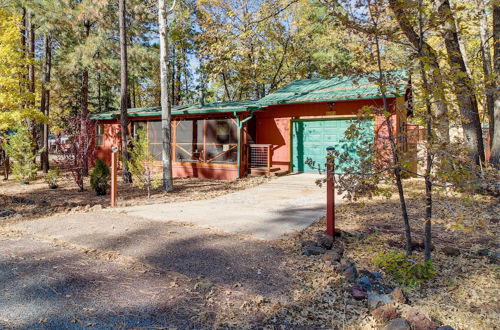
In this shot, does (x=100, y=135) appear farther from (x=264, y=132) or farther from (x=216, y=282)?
(x=216, y=282)

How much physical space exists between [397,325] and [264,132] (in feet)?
34.6

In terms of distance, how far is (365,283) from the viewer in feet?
9.25

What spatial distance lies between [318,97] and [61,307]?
9809mm

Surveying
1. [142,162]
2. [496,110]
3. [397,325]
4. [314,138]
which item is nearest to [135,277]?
[397,325]

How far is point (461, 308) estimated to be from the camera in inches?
102

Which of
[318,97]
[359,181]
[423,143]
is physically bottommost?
[359,181]

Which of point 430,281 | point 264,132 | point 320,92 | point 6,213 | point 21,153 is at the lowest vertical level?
point 430,281

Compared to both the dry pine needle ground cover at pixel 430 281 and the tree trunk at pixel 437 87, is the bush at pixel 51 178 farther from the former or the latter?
the tree trunk at pixel 437 87

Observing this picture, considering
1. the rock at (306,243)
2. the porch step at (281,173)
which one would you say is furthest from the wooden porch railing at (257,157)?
the rock at (306,243)

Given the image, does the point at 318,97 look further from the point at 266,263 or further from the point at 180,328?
the point at 180,328

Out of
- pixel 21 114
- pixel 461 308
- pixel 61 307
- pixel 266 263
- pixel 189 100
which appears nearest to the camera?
pixel 61 307

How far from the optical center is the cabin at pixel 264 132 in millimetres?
11066

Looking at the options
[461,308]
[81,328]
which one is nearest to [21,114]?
[81,328]

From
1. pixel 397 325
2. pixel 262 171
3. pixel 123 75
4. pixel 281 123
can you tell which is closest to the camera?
pixel 397 325
